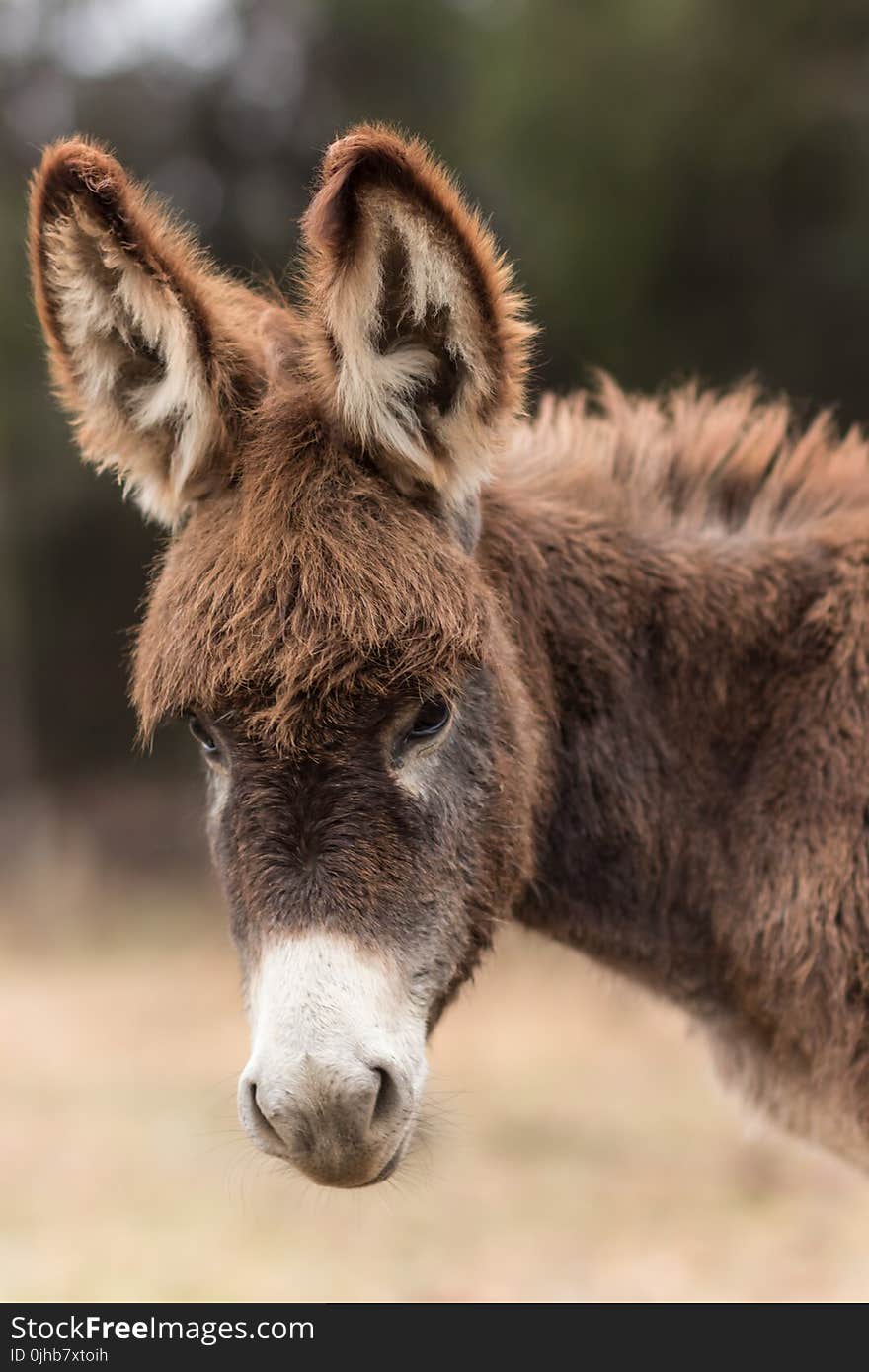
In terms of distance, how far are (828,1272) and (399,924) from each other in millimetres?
5300

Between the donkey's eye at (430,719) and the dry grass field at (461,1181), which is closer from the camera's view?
the donkey's eye at (430,719)

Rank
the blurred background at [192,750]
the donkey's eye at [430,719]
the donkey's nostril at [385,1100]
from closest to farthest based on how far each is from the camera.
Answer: the donkey's nostril at [385,1100] < the donkey's eye at [430,719] < the blurred background at [192,750]

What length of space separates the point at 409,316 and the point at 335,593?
Result: 75cm

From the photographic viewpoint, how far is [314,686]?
2.92 metres

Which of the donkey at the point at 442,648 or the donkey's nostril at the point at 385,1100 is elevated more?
the donkey at the point at 442,648

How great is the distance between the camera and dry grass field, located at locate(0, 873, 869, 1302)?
7.03 meters

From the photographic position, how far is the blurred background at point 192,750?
7695mm

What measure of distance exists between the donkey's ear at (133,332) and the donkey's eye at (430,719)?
878 millimetres

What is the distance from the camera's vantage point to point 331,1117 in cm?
272

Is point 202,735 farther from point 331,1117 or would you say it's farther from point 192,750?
point 192,750

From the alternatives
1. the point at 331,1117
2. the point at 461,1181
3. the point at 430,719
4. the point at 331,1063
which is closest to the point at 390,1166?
the point at 331,1117

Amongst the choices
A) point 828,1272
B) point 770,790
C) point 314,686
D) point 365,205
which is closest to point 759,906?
point 770,790

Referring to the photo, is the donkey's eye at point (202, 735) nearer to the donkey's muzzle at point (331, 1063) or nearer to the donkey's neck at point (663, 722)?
the donkey's muzzle at point (331, 1063)

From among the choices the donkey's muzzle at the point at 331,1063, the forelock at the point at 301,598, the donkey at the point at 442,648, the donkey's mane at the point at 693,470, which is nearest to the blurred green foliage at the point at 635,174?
the donkey's mane at the point at 693,470
